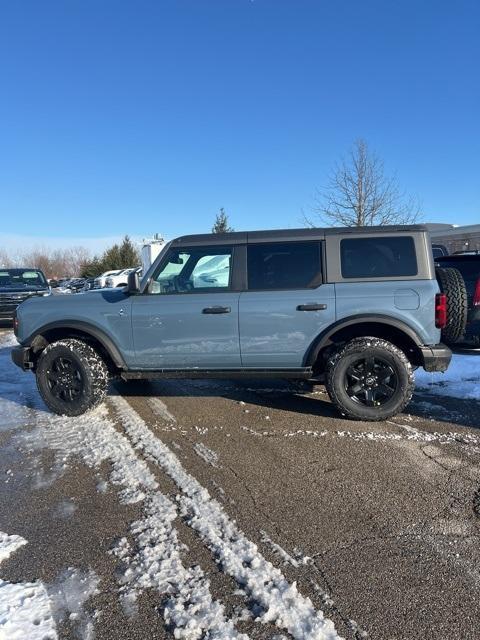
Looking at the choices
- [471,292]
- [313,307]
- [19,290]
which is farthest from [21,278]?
[471,292]

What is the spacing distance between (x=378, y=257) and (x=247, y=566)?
3345 millimetres

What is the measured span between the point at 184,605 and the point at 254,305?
10.1ft

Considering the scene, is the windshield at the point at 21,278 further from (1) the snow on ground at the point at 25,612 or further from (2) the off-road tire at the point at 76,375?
(1) the snow on ground at the point at 25,612

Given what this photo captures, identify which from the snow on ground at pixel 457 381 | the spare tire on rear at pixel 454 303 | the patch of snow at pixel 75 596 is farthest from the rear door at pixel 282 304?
the patch of snow at pixel 75 596

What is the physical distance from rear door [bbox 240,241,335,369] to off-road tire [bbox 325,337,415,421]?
13.8 inches

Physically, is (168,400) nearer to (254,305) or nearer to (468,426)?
(254,305)

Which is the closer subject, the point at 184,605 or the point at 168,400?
the point at 184,605

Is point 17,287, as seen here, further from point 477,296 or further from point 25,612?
point 25,612

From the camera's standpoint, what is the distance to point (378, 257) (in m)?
4.84

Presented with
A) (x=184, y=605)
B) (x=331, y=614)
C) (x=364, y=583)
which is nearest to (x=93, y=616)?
(x=184, y=605)

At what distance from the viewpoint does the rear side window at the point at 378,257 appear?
4.75m

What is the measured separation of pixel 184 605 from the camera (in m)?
2.25

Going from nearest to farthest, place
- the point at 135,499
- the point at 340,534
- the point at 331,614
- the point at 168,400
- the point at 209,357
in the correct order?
the point at 331,614 → the point at 340,534 → the point at 135,499 → the point at 209,357 → the point at 168,400

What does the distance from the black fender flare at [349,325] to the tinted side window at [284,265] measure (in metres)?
0.50
